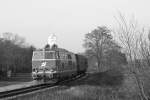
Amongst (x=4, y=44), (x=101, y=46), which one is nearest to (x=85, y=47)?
(x=101, y=46)

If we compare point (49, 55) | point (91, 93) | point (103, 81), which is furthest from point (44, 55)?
point (103, 81)

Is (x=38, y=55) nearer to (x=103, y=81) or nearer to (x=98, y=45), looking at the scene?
(x=103, y=81)

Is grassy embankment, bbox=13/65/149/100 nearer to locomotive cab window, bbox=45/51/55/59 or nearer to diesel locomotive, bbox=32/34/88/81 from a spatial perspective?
diesel locomotive, bbox=32/34/88/81

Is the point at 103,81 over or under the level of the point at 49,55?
under

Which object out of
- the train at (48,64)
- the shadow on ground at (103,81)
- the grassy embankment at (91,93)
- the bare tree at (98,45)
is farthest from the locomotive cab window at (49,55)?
the bare tree at (98,45)

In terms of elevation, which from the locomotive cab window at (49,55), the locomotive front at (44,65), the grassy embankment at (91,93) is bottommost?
the grassy embankment at (91,93)

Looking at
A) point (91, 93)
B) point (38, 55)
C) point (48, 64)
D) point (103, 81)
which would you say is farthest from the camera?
point (103, 81)

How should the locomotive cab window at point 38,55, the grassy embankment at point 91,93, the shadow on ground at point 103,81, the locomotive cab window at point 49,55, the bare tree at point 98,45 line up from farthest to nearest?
the bare tree at point 98,45
the shadow on ground at point 103,81
the locomotive cab window at point 38,55
the locomotive cab window at point 49,55
the grassy embankment at point 91,93

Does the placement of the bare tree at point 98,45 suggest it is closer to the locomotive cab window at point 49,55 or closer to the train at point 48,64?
the train at point 48,64

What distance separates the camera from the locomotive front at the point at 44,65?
740 inches

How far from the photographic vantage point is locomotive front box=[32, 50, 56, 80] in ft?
61.7

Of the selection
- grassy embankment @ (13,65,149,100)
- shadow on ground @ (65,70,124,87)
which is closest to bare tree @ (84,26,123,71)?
shadow on ground @ (65,70,124,87)

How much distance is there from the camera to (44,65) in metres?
19.2

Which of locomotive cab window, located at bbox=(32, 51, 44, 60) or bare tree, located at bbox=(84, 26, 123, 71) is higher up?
bare tree, located at bbox=(84, 26, 123, 71)
